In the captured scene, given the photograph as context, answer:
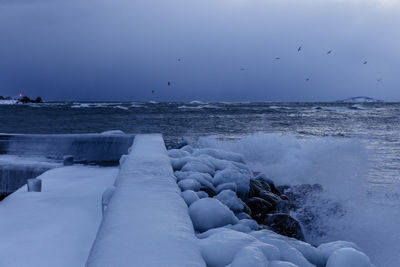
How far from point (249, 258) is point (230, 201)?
155cm

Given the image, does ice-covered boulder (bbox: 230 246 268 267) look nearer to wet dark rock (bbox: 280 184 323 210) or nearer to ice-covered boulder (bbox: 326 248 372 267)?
ice-covered boulder (bbox: 326 248 372 267)

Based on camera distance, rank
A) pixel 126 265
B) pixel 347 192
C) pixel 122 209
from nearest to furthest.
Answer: pixel 126 265, pixel 122 209, pixel 347 192

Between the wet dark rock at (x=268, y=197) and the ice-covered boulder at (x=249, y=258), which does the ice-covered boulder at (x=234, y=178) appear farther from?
the ice-covered boulder at (x=249, y=258)

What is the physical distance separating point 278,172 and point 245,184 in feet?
12.7

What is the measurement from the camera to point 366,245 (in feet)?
12.2

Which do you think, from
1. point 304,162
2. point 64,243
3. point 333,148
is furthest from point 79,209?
point 333,148

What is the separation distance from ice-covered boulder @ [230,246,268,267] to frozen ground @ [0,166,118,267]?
113cm

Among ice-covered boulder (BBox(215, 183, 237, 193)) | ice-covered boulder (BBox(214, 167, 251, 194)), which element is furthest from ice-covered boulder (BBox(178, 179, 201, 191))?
ice-covered boulder (BBox(214, 167, 251, 194))

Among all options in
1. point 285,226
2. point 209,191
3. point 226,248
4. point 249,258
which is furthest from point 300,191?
point 249,258

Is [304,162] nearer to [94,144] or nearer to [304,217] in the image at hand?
[304,217]

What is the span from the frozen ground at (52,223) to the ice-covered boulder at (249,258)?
113 centimetres

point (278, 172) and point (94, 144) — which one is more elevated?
point (94, 144)

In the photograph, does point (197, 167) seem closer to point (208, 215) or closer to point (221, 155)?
point (221, 155)

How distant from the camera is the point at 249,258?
4.75ft
